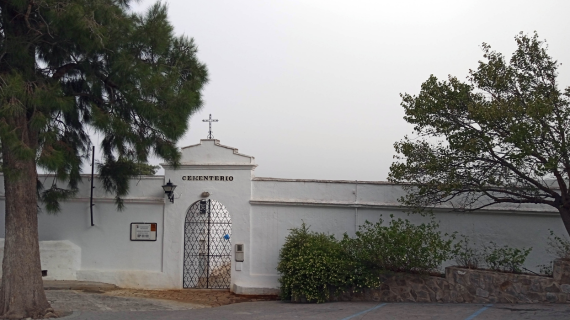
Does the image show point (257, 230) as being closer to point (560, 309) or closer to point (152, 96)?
point (152, 96)

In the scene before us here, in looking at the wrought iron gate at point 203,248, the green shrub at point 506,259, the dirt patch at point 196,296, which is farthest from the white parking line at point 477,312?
the wrought iron gate at point 203,248

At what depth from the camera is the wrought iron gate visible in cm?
1564

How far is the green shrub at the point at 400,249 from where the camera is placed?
12.7 meters

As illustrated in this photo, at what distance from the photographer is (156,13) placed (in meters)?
11.9

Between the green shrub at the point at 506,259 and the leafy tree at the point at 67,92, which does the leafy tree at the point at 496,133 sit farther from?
the leafy tree at the point at 67,92

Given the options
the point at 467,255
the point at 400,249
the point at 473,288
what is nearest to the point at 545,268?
the point at 467,255

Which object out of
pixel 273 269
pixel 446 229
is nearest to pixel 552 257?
pixel 446 229

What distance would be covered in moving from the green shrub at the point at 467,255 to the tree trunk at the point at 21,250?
8.90m

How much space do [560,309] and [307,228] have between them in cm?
628

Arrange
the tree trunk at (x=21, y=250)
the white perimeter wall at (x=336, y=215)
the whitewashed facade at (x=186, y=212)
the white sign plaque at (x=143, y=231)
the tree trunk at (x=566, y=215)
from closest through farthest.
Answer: the tree trunk at (x=21, y=250)
the tree trunk at (x=566, y=215)
the white perimeter wall at (x=336, y=215)
the whitewashed facade at (x=186, y=212)
the white sign plaque at (x=143, y=231)

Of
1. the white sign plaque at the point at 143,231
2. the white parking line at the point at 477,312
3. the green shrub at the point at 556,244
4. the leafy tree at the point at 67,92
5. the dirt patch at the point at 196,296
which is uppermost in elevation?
the leafy tree at the point at 67,92

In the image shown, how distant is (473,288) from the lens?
12086mm

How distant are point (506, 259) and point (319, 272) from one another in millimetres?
4122

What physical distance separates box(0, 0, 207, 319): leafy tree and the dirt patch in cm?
356
